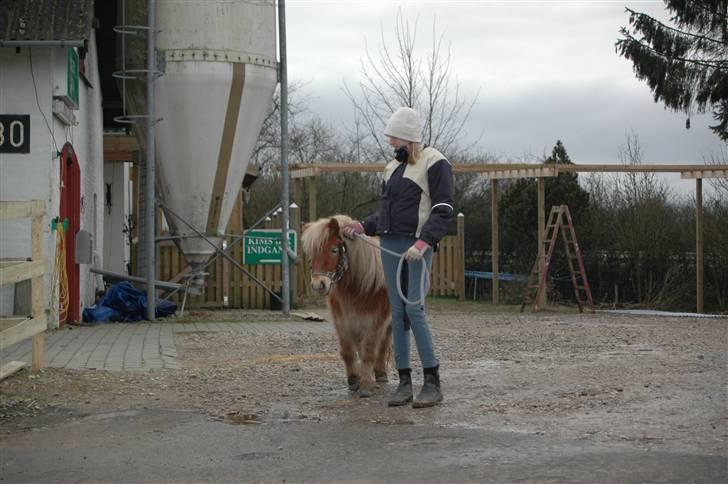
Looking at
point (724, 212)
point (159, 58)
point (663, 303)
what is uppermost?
Answer: point (159, 58)

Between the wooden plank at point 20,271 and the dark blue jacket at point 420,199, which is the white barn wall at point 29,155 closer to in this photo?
the wooden plank at point 20,271

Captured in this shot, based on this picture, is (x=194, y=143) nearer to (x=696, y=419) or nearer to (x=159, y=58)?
(x=159, y=58)

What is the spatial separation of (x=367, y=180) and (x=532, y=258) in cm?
724

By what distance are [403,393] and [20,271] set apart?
3026mm

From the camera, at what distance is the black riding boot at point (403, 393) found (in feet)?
24.6

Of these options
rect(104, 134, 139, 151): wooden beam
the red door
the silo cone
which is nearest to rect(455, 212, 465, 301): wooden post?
rect(104, 134, 139, 151): wooden beam

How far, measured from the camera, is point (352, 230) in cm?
802

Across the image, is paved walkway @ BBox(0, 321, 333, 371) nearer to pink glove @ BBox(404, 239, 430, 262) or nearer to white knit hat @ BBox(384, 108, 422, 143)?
pink glove @ BBox(404, 239, 430, 262)

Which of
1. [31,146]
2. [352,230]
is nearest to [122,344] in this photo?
[31,146]

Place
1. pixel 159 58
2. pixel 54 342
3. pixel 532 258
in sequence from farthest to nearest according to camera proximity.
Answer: pixel 532 258, pixel 159 58, pixel 54 342

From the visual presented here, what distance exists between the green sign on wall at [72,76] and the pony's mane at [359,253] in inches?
274

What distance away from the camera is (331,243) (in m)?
7.98

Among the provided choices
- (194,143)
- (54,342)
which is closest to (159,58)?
(194,143)

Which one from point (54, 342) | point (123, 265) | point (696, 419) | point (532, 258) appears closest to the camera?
point (696, 419)
